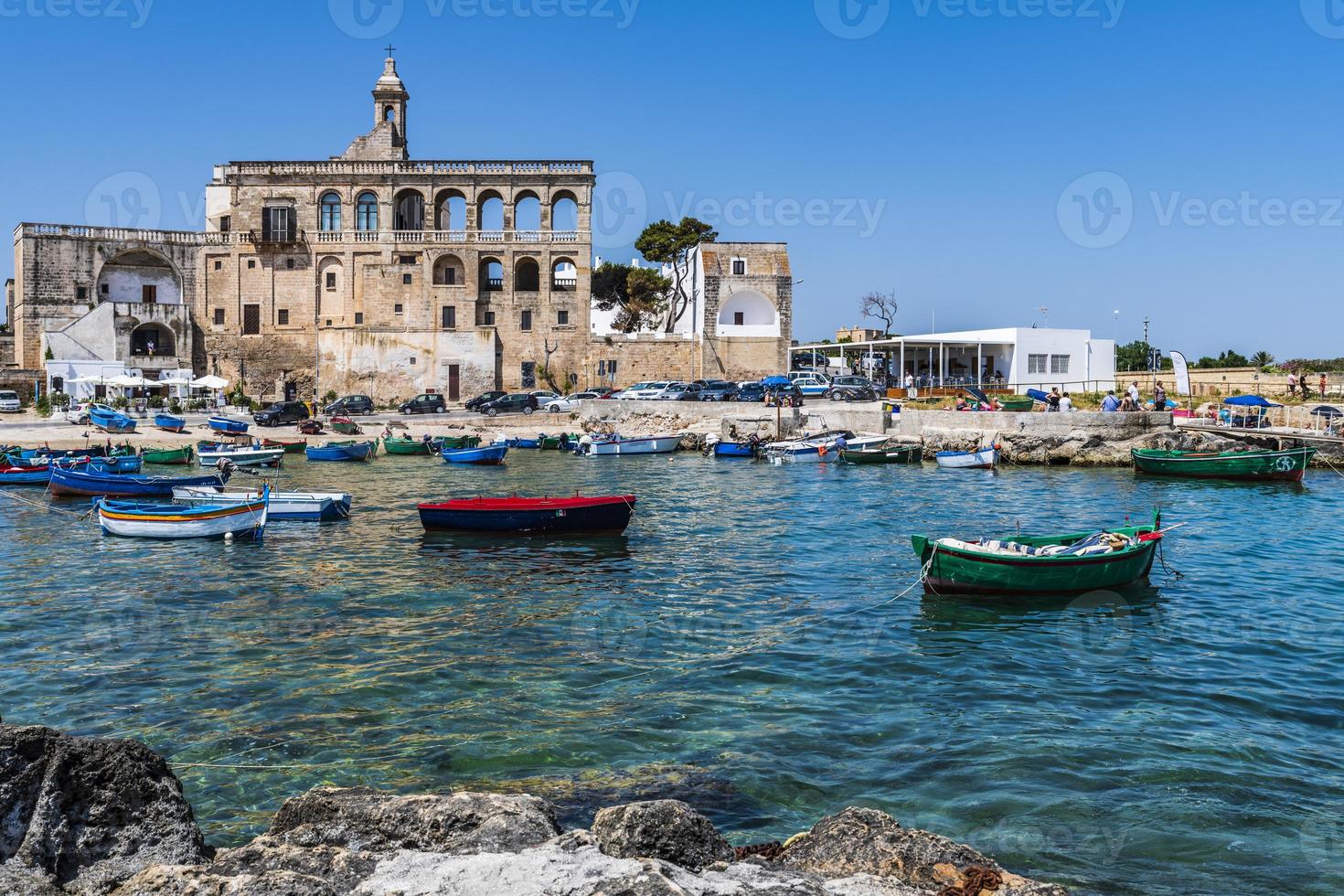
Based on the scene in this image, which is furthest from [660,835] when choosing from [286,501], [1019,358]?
[1019,358]

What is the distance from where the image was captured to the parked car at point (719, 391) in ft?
166

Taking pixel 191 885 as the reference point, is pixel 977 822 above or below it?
below

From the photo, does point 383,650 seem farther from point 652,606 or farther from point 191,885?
point 191,885

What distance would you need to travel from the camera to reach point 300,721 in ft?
35.9

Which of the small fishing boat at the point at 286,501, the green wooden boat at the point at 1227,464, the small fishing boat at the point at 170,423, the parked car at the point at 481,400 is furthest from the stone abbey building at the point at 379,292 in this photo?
the small fishing boat at the point at 286,501

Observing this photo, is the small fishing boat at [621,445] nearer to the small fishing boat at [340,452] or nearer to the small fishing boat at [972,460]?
the small fishing boat at [340,452]

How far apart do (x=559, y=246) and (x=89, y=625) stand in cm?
4764

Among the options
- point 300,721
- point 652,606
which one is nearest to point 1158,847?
point 300,721

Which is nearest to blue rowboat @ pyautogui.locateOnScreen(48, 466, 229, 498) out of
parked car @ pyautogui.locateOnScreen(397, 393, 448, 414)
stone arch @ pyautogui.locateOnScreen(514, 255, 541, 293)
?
parked car @ pyautogui.locateOnScreen(397, 393, 448, 414)

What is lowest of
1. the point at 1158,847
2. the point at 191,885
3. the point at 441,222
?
the point at 1158,847

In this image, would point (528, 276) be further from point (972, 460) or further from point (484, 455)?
point (972, 460)

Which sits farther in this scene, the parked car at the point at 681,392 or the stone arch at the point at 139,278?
the stone arch at the point at 139,278

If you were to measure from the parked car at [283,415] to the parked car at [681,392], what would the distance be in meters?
17.0

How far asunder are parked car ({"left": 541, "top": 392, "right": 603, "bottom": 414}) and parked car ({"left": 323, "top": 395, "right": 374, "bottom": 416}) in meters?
9.24
